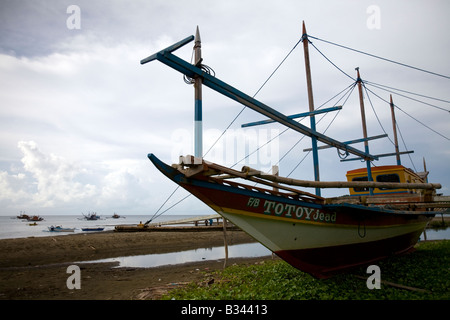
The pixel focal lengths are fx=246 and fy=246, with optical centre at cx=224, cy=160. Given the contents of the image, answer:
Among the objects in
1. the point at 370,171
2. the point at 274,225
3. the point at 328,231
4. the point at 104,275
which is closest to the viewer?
the point at 274,225

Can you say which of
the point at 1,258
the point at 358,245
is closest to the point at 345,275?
the point at 358,245

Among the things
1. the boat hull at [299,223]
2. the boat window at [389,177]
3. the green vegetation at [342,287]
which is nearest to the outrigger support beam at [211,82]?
the boat hull at [299,223]

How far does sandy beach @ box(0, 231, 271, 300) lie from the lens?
9.88 m

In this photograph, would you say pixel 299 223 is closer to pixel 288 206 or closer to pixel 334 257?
pixel 288 206

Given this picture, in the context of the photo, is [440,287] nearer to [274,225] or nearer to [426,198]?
[426,198]

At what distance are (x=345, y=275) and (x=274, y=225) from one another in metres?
3.69

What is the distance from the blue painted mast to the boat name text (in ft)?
6.64

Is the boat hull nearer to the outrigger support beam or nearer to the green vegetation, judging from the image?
the green vegetation

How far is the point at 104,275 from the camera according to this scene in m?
13.4

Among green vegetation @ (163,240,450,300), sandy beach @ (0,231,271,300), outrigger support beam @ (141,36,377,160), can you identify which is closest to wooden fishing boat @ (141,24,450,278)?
outrigger support beam @ (141,36,377,160)
